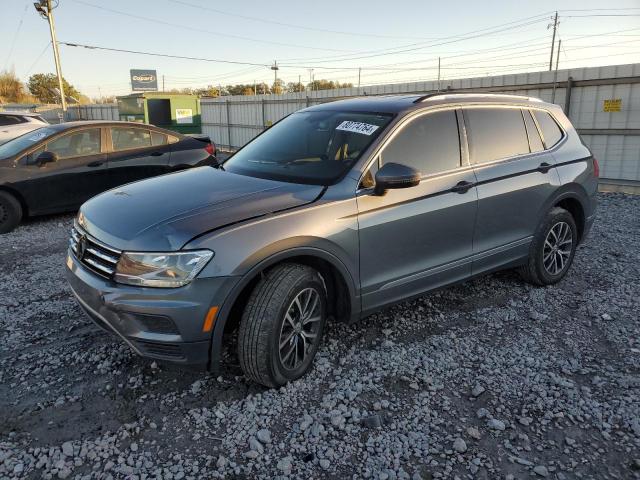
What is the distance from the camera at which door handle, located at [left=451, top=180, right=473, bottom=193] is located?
369 centimetres

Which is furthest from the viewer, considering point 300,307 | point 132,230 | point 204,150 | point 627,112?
point 627,112

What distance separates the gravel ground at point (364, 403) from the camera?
2471mm

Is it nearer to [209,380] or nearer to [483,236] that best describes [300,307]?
[209,380]

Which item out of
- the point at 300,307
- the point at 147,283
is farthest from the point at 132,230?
the point at 300,307

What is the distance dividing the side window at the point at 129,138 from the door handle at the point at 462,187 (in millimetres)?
5863

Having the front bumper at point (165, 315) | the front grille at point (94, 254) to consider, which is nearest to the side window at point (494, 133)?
the front bumper at point (165, 315)

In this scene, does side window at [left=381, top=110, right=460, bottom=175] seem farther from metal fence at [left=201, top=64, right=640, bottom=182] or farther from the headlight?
metal fence at [left=201, top=64, right=640, bottom=182]

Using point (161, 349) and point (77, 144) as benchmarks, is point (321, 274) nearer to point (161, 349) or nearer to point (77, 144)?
point (161, 349)

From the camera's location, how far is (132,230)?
278 cm

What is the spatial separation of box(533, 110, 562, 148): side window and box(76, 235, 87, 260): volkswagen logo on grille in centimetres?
395

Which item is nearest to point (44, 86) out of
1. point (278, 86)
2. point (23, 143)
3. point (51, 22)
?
point (278, 86)

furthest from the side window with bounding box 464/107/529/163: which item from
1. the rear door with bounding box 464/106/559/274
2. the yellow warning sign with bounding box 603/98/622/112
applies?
the yellow warning sign with bounding box 603/98/622/112

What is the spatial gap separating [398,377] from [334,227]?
1.08 meters

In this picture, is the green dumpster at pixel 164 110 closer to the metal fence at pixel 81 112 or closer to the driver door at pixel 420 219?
the metal fence at pixel 81 112
